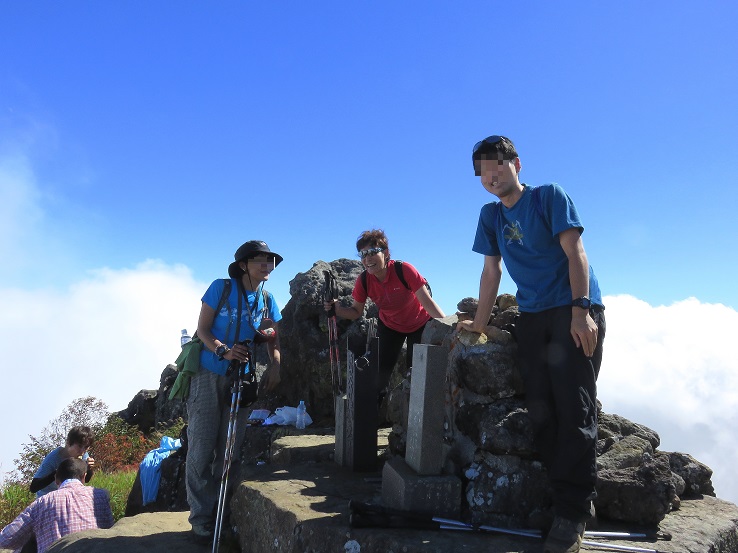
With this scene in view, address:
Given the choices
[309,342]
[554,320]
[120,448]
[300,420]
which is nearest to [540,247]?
[554,320]

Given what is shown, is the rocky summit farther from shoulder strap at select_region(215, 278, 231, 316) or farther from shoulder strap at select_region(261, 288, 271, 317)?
shoulder strap at select_region(215, 278, 231, 316)

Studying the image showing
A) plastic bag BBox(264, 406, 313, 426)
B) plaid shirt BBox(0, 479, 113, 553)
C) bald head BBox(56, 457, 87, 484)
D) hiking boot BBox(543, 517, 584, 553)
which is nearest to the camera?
hiking boot BBox(543, 517, 584, 553)

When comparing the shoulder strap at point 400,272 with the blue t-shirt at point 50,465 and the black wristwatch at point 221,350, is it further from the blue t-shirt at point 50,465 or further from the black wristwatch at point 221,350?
the blue t-shirt at point 50,465

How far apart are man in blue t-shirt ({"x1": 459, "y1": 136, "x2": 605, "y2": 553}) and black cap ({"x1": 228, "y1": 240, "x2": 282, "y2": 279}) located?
209 cm

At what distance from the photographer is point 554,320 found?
394cm

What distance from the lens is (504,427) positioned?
429 cm

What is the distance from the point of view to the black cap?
527 cm

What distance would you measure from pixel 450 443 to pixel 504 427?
0.69 m

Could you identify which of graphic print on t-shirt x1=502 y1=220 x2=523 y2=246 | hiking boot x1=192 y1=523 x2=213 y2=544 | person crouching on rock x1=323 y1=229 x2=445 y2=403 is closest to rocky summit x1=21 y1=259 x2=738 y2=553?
→ hiking boot x1=192 y1=523 x2=213 y2=544

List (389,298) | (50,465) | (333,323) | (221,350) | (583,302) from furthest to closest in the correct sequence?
(50,465)
(333,323)
(389,298)
(221,350)
(583,302)

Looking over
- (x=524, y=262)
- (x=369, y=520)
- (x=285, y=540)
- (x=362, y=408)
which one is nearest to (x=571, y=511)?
(x=369, y=520)

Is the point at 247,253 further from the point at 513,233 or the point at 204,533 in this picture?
the point at 204,533

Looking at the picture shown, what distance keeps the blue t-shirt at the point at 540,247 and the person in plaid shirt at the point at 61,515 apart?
16.5 feet

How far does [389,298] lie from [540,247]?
9.55 feet
